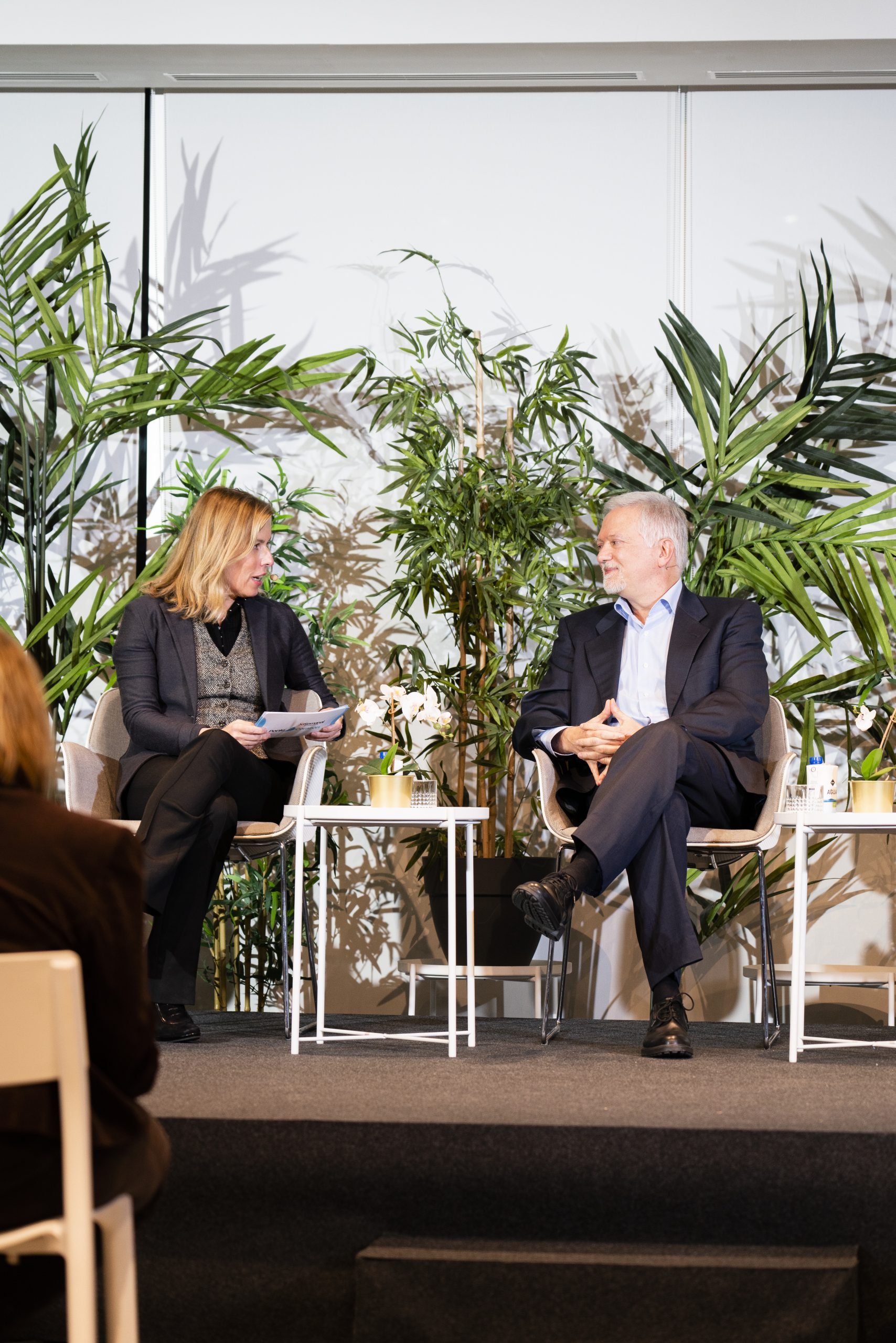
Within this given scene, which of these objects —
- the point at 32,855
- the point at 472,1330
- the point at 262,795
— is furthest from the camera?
the point at 262,795

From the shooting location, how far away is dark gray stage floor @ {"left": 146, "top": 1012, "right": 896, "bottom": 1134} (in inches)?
78.7

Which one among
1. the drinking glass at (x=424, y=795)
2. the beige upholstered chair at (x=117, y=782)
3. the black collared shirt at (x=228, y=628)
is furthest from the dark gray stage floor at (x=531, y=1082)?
the black collared shirt at (x=228, y=628)

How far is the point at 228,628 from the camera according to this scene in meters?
3.51

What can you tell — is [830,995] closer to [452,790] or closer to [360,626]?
[452,790]

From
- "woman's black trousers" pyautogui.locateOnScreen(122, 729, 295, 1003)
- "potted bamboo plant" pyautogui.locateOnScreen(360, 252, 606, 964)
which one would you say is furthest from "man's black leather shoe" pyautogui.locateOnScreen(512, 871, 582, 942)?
"potted bamboo plant" pyautogui.locateOnScreen(360, 252, 606, 964)

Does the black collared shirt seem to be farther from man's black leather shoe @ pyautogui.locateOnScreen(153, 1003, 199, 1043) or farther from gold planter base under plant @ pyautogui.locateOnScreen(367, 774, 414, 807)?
man's black leather shoe @ pyautogui.locateOnScreen(153, 1003, 199, 1043)

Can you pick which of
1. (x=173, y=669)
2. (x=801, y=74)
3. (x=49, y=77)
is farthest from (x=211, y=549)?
(x=801, y=74)

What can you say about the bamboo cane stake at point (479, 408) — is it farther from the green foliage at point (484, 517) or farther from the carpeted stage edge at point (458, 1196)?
the carpeted stage edge at point (458, 1196)

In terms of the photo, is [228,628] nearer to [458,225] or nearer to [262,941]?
[262,941]

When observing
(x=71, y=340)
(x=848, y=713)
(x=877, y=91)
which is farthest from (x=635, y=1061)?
(x=877, y=91)

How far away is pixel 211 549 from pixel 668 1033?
164 centimetres

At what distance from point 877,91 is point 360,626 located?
246 centimetres

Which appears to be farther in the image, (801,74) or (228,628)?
(801,74)

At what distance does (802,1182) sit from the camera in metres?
1.88
